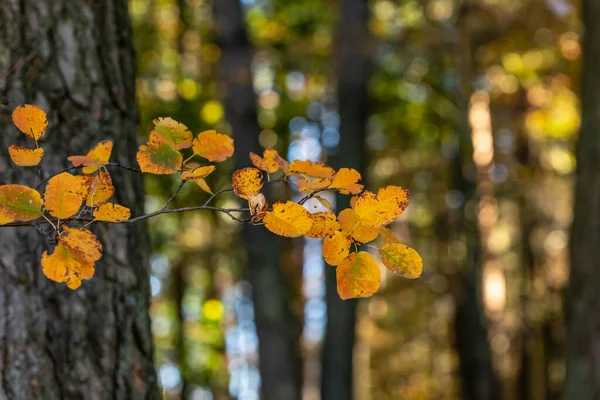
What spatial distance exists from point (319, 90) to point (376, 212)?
7.90 metres

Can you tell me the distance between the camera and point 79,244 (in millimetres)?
855

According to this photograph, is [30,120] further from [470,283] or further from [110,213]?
[470,283]

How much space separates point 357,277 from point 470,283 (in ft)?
18.4

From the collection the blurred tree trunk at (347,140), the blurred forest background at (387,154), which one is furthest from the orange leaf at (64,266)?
the blurred tree trunk at (347,140)

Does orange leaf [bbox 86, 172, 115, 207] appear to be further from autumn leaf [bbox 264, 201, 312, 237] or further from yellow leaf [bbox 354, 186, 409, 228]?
yellow leaf [bbox 354, 186, 409, 228]

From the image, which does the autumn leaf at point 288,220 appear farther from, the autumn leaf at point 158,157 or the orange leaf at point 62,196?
the orange leaf at point 62,196

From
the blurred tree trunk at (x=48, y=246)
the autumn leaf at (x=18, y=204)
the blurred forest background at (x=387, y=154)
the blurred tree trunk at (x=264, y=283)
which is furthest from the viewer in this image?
the blurred forest background at (x=387, y=154)

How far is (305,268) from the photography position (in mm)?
12422

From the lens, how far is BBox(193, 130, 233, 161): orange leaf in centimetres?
98

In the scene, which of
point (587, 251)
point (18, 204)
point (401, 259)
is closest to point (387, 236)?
point (401, 259)

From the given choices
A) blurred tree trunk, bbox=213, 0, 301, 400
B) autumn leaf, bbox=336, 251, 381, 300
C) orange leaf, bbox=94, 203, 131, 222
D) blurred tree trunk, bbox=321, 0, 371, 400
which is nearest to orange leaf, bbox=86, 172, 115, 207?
orange leaf, bbox=94, 203, 131, 222

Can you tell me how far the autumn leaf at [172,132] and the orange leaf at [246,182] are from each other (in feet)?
0.32

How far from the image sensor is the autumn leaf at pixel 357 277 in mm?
886

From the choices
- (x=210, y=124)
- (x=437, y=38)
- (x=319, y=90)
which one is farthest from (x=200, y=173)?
(x=319, y=90)
